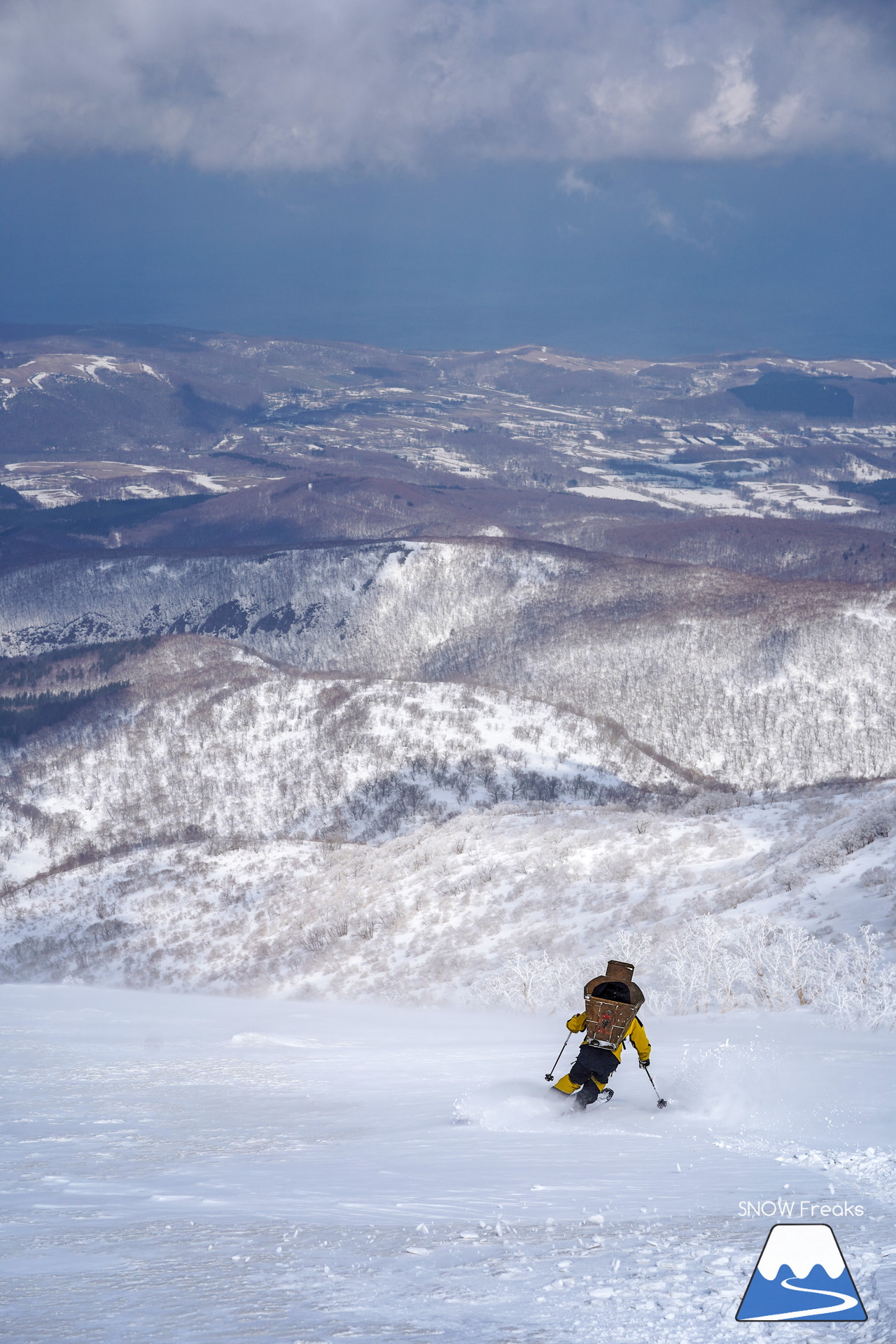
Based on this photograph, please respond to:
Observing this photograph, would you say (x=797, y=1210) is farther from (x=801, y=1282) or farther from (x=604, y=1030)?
(x=604, y=1030)

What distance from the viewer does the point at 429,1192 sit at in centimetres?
1092

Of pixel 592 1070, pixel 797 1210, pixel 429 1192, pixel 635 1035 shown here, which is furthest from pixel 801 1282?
pixel 592 1070

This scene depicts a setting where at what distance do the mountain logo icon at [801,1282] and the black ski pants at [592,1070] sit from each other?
20.6ft

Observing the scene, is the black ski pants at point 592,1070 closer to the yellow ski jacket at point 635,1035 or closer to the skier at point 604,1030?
the skier at point 604,1030

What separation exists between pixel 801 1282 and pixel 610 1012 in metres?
6.87

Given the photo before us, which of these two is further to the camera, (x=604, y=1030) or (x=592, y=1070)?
(x=592, y=1070)

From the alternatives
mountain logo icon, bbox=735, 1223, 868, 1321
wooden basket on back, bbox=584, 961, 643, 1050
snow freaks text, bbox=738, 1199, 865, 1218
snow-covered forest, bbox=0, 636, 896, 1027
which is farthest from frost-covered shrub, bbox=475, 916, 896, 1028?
mountain logo icon, bbox=735, 1223, 868, 1321

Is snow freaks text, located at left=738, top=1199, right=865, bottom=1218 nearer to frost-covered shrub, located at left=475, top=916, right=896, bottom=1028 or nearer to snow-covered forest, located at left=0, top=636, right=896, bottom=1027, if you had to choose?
frost-covered shrub, located at left=475, top=916, right=896, bottom=1028

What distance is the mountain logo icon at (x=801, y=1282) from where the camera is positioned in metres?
7.51

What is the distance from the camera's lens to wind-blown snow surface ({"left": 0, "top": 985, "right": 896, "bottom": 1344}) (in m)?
7.64

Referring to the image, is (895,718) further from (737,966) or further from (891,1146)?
(891,1146)

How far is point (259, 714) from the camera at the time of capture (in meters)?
143

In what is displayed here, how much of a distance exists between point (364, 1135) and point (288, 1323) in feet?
23.5

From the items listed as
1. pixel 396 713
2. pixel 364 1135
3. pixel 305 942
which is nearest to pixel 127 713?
pixel 396 713
